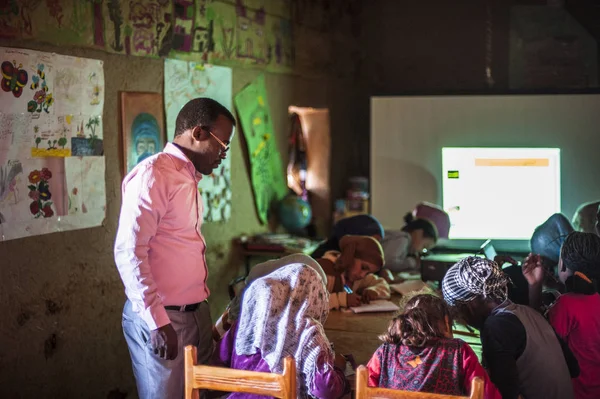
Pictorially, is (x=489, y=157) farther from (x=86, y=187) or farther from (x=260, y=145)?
(x=260, y=145)

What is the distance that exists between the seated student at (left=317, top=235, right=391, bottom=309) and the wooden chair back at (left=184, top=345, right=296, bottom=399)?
1142mm

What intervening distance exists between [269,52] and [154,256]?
367 cm

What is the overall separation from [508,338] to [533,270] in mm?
565

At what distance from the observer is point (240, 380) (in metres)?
2.12

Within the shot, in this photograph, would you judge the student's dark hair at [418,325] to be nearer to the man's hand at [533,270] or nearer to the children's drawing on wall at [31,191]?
the man's hand at [533,270]

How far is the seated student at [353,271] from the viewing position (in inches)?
128

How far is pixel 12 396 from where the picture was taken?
3.30 metres

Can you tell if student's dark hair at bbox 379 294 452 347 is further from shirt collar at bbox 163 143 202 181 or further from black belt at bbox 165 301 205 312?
shirt collar at bbox 163 143 202 181

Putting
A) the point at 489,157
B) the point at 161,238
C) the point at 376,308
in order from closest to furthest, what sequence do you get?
the point at 161,238, the point at 376,308, the point at 489,157

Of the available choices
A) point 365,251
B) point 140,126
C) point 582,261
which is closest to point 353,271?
point 365,251

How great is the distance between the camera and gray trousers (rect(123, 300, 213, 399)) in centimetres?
246

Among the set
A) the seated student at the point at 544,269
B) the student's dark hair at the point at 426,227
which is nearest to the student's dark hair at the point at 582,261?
the seated student at the point at 544,269

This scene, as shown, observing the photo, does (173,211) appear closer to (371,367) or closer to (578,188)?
(371,367)

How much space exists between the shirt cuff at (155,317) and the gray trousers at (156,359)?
4.3 inches
